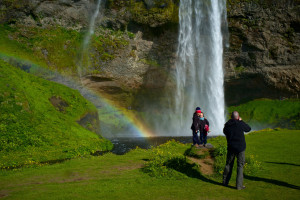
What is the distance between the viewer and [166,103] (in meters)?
61.2

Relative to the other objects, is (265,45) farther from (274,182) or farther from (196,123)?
(274,182)

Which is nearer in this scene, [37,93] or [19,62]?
[37,93]

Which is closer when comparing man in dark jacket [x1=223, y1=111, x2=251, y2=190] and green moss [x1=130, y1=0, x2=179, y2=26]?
man in dark jacket [x1=223, y1=111, x2=251, y2=190]

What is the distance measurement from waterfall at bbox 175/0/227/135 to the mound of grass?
1103cm

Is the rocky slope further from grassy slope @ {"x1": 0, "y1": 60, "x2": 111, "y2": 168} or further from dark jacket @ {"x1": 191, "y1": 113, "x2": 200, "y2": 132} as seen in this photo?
dark jacket @ {"x1": 191, "y1": 113, "x2": 200, "y2": 132}

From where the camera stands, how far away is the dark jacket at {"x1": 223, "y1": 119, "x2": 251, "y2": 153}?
957 cm

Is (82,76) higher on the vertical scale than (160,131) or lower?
higher

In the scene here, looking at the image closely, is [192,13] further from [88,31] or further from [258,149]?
[258,149]

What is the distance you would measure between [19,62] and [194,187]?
43.5 meters

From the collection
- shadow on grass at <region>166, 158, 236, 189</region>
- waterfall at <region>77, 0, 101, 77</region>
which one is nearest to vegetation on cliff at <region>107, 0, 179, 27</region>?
waterfall at <region>77, 0, 101, 77</region>

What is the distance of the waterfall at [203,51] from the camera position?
5375 centimetres

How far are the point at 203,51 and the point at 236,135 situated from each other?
4736cm

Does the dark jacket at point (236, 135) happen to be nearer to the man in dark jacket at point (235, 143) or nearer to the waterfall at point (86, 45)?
the man in dark jacket at point (235, 143)

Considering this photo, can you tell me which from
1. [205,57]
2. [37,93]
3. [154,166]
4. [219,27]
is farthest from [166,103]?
[154,166]
